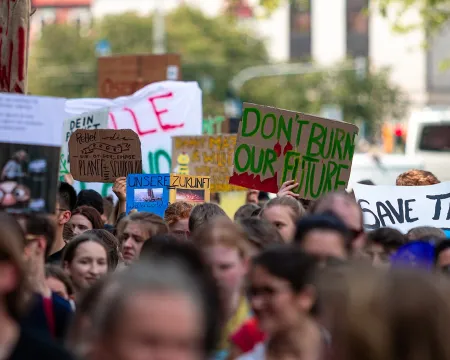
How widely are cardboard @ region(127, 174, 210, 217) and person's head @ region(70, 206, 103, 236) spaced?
2.78 feet

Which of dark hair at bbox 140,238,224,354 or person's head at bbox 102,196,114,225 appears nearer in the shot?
dark hair at bbox 140,238,224,354

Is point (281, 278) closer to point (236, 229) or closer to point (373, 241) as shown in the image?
point (236, 229)

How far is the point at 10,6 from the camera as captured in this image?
350 inches

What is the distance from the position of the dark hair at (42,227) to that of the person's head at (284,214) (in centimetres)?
183

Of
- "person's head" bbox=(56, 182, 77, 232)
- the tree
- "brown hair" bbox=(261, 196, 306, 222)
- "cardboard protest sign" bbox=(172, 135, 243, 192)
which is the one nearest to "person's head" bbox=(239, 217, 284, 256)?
"brown hair" bbox=(261, 196, 306, 222)

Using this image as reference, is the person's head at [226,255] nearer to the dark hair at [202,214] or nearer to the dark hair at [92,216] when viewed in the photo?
the dark hair at [202,214]

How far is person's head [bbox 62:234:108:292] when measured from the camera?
648cm

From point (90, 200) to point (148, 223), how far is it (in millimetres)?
3007

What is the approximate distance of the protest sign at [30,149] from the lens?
5652 millimetres

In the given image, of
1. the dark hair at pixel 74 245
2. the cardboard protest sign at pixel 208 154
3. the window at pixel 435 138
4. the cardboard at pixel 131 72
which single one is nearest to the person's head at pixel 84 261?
the dark hair at pixel 74 245

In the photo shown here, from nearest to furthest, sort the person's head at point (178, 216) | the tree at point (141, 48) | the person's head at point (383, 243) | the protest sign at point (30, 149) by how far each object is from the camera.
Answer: the protest sign at point (30, 149) → the person's head at point (383, 243) → the person's head at point (178, 216) → the tree at point (141, 48)

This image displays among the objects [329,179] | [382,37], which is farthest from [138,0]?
[329,179]

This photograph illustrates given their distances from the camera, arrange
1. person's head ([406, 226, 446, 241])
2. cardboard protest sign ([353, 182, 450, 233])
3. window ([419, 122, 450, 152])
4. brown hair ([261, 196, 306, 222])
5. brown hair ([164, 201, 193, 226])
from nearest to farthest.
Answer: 1. person's head ([406, 226, 446, 241])
2. brown hair ([261, 196, 306, 222])
3. brown hair ([164, 201, 193, 226])
4. cardboard protest sign ([353, 182, 450, 233])
5. window ([419, 122, 450, 152])

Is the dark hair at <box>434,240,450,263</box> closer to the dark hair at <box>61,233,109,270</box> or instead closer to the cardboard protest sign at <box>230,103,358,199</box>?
the dark hair at <box>61,233,109,270</box>
